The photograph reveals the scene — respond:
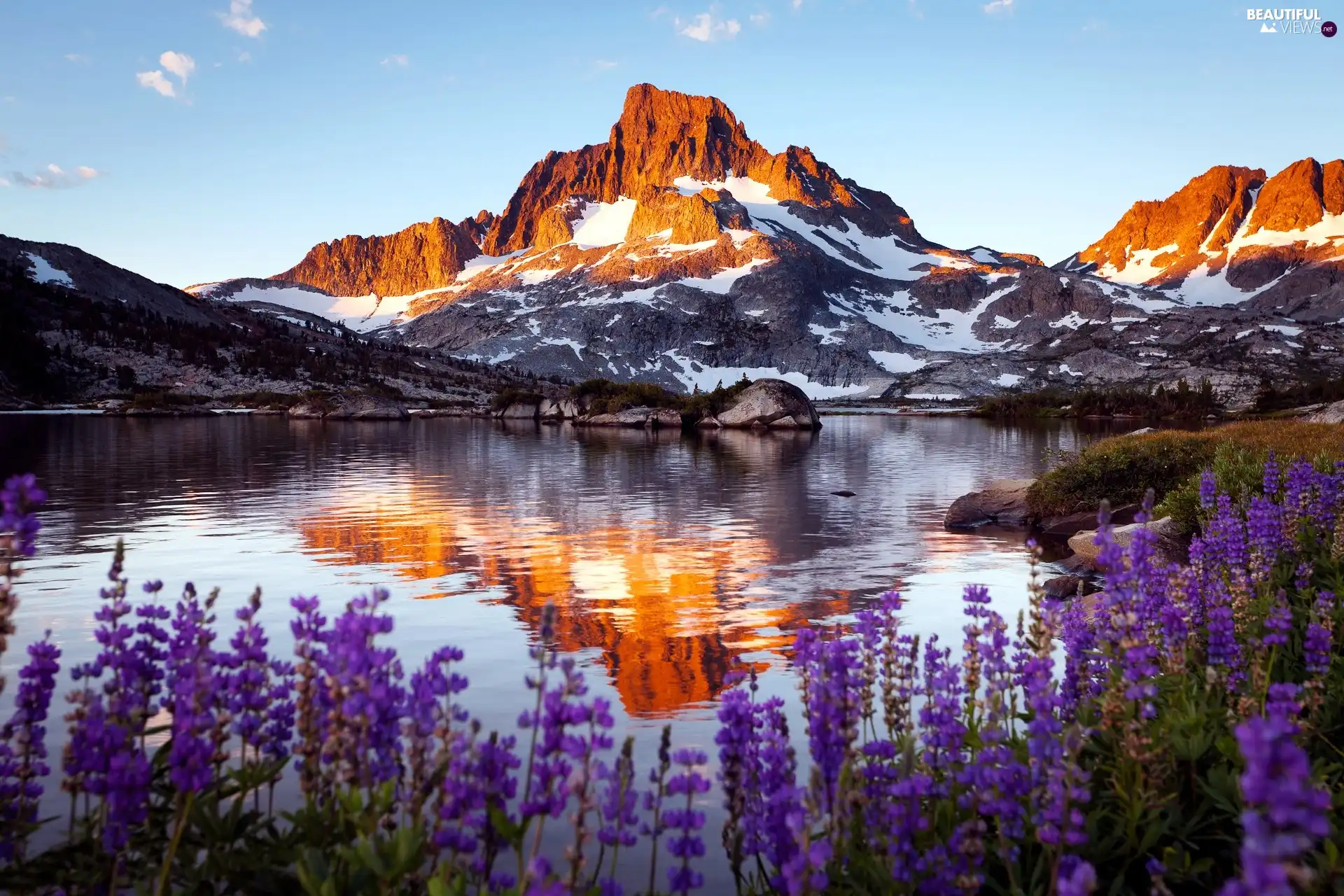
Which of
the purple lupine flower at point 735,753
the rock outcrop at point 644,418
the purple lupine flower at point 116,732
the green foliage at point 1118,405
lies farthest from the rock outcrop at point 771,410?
the purple lupine flower at point 116,732

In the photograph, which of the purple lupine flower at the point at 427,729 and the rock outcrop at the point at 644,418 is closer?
the purple lupine flower at the point at 427,729

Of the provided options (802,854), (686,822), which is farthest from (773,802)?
(802,854)

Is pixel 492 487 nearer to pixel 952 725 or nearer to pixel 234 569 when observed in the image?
pixel 234 569

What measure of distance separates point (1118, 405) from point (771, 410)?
2335 inches

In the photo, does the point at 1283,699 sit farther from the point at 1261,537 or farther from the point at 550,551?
the point at 550,551

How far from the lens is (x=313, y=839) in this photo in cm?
496

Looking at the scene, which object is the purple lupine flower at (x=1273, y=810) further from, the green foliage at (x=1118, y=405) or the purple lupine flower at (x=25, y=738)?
the green foliage at (x=1118, y=405)

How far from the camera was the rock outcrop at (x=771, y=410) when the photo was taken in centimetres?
10775

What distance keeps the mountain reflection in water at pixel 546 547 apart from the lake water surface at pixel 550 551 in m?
0.09

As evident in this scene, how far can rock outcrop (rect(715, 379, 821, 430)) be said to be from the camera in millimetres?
107750

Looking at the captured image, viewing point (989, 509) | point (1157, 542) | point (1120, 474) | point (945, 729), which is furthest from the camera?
point (989, 509)

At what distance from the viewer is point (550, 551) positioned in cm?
2292

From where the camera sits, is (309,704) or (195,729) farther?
(309,704)

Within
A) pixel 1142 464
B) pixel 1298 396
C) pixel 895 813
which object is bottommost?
pixel 895 813
